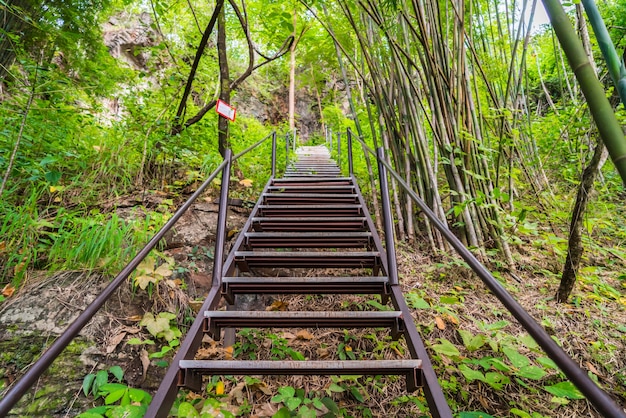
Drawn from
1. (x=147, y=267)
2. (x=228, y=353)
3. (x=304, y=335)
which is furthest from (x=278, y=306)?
(x=147, y=267)

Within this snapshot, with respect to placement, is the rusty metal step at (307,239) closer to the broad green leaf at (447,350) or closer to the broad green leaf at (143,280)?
the broad green leaf at (143,280)

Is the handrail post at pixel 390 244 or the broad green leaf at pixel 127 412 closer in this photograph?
the broad green leaf at pixel 127 412

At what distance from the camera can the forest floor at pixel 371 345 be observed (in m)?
1.32

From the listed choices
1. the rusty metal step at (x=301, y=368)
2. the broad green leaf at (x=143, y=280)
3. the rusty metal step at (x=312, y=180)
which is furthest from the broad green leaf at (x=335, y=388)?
the rusty metal step at (x=312, y=180)

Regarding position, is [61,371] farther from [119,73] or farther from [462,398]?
[119,73]

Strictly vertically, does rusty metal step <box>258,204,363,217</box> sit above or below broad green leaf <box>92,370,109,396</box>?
above

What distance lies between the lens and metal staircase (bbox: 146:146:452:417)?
1.12 m

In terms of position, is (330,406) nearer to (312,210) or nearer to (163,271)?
(163,271)

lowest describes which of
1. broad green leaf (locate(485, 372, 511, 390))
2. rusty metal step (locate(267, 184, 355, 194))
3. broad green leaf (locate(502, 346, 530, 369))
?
broad green leaf (locate(485, 372, 511, 390))

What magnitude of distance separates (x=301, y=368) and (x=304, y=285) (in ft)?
1.77

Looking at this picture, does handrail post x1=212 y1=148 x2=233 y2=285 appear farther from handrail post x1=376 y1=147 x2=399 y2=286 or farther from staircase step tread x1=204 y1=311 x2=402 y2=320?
handrail post x1=376 y1=147 x2=399 y2=286

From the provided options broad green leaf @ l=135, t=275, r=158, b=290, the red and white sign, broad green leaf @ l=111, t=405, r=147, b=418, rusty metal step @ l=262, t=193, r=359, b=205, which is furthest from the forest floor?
the red and white sign

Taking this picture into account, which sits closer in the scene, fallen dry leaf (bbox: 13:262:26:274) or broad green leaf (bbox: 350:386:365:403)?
broad green leaf (bbox: 350:386:365:403)

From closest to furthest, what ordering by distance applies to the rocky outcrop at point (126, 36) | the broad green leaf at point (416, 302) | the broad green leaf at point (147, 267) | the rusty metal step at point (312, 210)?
the broad green leaf at point (416, 302), the broad green leaf at point (147, 267), the rusty metal step at point (312, 210), the rocky outcrop at point (126, 36)
